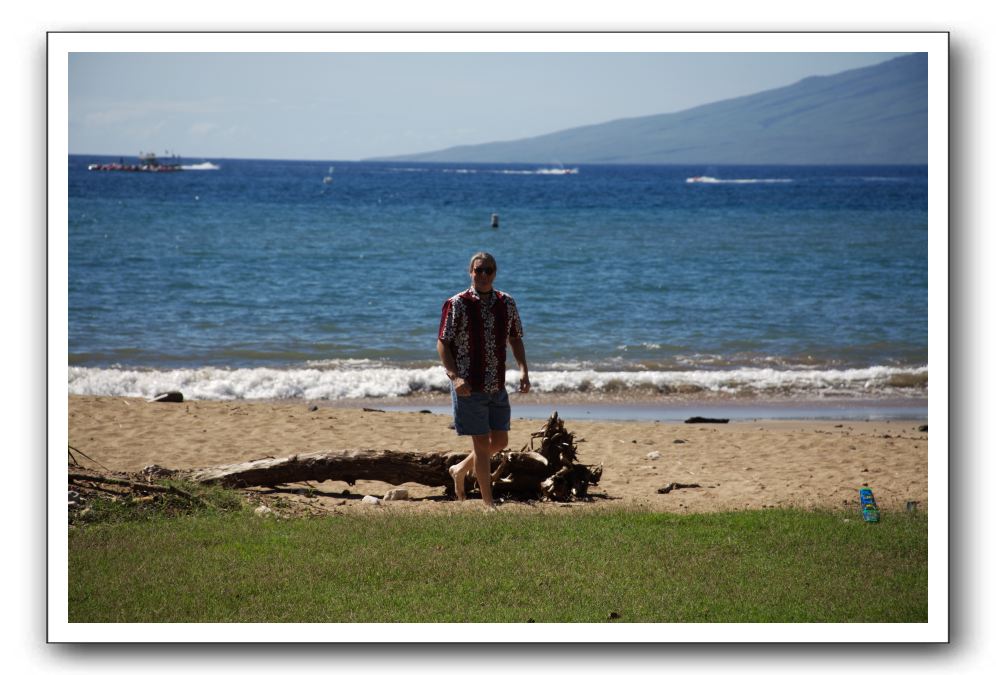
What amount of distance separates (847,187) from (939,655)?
58091 mm

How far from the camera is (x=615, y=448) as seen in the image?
10602 millimetres

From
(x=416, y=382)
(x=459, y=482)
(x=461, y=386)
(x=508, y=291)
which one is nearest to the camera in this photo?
(x=461, y=386)

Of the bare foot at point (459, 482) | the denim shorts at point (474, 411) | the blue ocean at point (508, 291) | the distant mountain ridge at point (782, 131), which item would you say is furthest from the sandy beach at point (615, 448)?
the distant mountain ridge at point (782, 131)

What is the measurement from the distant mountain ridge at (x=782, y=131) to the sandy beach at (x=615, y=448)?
2.94 metres

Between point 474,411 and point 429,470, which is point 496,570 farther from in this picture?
point 429,470

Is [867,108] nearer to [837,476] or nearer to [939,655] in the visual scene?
[837,476]

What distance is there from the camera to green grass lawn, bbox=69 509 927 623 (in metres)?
5.82

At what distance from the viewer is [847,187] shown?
2370 inches

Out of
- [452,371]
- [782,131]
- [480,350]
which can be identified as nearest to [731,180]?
[782,131]

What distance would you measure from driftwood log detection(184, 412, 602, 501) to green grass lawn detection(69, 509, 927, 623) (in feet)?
3.41

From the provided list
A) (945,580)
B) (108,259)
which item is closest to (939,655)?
(945,580)

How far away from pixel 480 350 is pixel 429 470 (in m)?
1.74

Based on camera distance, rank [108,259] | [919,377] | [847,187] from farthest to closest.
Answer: [847,187] → [108,259] → [919,377]

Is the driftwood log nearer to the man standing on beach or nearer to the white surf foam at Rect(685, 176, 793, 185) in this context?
the man standing on beach
